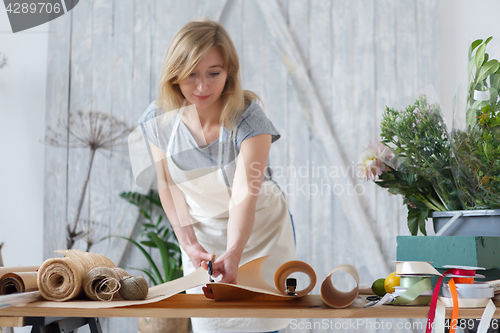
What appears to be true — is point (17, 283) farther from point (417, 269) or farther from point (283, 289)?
point (417, 269)

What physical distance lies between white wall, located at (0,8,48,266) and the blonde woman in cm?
129

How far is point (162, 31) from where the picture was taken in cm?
224

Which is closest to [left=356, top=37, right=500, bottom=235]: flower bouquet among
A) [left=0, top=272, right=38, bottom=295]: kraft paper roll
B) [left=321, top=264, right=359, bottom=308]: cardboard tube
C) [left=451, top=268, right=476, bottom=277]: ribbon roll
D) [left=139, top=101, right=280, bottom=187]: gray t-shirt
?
→ [left=451, top=268, right=476, bottom=277]: ribbon roll

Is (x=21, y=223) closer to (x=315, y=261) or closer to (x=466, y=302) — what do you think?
(x=315, y=261)

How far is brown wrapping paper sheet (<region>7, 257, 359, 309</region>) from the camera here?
59 centimetres

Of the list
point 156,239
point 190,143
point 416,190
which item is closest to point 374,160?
point 416,190

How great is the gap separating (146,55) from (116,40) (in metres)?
0.19

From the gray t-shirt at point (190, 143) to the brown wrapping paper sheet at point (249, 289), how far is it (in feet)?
1.56

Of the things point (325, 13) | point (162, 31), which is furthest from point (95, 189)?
point (325, 13)

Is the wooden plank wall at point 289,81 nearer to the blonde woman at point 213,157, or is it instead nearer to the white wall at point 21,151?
the white wall at point 21,151

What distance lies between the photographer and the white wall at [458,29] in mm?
2143

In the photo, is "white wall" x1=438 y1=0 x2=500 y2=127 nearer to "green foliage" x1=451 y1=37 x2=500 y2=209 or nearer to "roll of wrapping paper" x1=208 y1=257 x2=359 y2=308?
"green foliage" x1=451 y1=37 x2=500 y2=209

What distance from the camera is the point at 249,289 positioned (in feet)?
2.05

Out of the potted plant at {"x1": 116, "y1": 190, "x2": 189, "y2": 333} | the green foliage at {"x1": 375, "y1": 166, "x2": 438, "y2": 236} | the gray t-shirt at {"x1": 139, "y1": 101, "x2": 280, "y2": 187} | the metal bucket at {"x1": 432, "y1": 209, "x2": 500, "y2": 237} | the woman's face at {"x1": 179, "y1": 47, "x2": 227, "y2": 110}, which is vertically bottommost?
the potted plant at {"x1": 116, "y1": 190, "x2": 189, "y2": 333}
